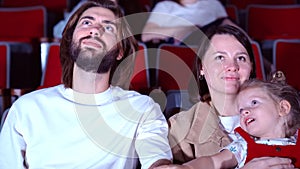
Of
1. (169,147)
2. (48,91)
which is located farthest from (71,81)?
(169,147)

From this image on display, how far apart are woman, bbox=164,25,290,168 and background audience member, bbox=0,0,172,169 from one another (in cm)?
4

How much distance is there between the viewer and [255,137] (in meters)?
0.62

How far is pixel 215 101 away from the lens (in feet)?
2.22

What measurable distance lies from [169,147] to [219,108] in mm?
96

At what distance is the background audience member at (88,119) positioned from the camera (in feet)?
2.08

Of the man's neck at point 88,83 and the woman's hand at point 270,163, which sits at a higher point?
the man's neck at point 88,83

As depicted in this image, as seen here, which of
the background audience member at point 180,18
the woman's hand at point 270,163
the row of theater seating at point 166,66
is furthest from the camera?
the background audience member at point 180,18

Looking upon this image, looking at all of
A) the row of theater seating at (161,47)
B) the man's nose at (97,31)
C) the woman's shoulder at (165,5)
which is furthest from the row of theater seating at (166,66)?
the woman's shoulder at (165,5)

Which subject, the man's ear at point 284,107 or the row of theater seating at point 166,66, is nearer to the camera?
the man's ear at point 284,107

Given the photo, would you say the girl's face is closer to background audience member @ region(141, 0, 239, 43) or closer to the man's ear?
the man's ear

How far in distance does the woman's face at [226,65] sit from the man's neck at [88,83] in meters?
0.13

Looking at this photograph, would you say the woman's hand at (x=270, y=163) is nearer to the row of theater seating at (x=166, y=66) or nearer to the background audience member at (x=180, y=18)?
the row of theater seating at (x=166, y=66)

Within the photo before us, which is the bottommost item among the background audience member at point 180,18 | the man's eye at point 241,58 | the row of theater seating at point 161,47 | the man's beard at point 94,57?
the row of theater seating at point 161,47

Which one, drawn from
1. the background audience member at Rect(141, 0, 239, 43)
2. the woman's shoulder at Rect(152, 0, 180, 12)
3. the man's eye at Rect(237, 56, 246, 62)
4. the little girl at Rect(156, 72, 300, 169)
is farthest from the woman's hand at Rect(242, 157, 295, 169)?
the woman's shoulder at Rect(152, 0, 180, 12)
